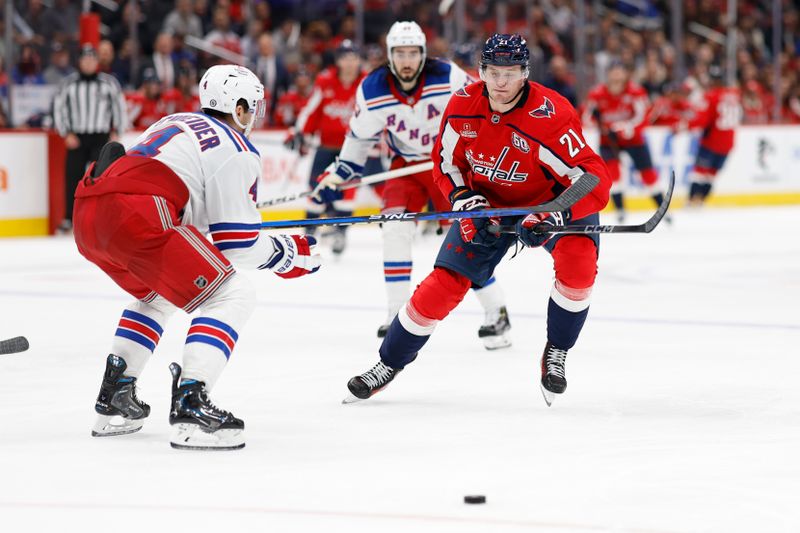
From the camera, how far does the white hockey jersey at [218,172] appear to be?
133 inches

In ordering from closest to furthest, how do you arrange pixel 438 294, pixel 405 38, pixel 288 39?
pixel 438 294 < pixel 405 38 < pixel 288 39

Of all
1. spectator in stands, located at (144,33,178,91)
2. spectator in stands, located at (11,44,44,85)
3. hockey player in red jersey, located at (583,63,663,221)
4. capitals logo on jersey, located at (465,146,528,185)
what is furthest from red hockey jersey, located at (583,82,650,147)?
capitals logo on jersey, located at (465,146,528,185)

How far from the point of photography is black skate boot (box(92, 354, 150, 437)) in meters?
3.53

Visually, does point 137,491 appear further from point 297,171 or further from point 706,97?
point 706,97

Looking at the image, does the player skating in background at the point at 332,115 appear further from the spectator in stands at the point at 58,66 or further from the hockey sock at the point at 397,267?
the hockey sock at the point at 397,267

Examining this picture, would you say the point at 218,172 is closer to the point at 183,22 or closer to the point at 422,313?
the point at 422,313

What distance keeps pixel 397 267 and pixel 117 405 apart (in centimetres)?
205

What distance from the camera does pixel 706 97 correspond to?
13.3 meters

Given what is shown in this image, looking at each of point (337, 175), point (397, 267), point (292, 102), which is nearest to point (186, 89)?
point (292, 102)

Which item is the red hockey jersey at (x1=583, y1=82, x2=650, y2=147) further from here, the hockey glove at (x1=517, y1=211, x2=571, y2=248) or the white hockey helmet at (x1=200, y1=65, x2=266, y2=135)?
the white hockey helmet at (x1=200, y1=65, x2=266, y2=135)

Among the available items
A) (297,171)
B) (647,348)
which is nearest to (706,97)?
(297,171)

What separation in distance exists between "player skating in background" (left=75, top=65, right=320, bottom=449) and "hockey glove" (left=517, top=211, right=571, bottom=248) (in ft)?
2.43

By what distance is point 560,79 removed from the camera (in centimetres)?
1291

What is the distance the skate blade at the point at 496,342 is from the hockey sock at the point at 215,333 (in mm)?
1871
